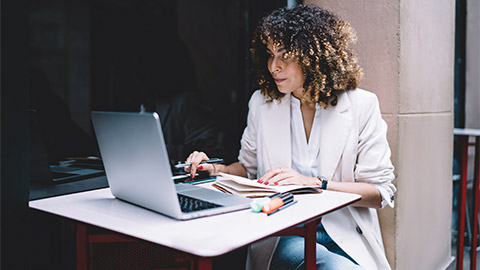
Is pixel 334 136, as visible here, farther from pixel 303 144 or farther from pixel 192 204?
pixel 192 204

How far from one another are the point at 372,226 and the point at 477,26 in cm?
467

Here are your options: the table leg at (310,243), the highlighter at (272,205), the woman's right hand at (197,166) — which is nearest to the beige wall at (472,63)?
the woman's right hand at (197,166)

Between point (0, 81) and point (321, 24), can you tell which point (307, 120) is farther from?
point (0, 81)

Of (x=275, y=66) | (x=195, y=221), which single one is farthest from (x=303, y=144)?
(x=195, y=221)

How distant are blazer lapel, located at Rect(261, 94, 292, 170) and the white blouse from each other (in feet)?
0.13

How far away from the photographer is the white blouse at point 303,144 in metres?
1.99

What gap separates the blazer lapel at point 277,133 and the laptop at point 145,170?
0.62 meters

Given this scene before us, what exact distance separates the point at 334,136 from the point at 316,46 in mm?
386

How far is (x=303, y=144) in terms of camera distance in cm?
203

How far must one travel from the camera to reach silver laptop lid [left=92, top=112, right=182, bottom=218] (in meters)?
1.09

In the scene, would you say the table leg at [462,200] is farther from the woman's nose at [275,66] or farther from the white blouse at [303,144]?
the woman's nose at [275,66]

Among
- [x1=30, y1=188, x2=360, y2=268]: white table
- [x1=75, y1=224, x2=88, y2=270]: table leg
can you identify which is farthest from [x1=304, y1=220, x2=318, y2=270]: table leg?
[x1=75, y1=224, x2=88, y2=270]: table leg

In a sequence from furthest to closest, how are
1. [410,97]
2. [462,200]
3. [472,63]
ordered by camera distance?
1. [472,63]
2. [462,200]
3. [410,97]

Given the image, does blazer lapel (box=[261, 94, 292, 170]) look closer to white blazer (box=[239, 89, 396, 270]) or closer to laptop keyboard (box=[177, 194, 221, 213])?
white blazer (box=[239, 89, 396, 270])
